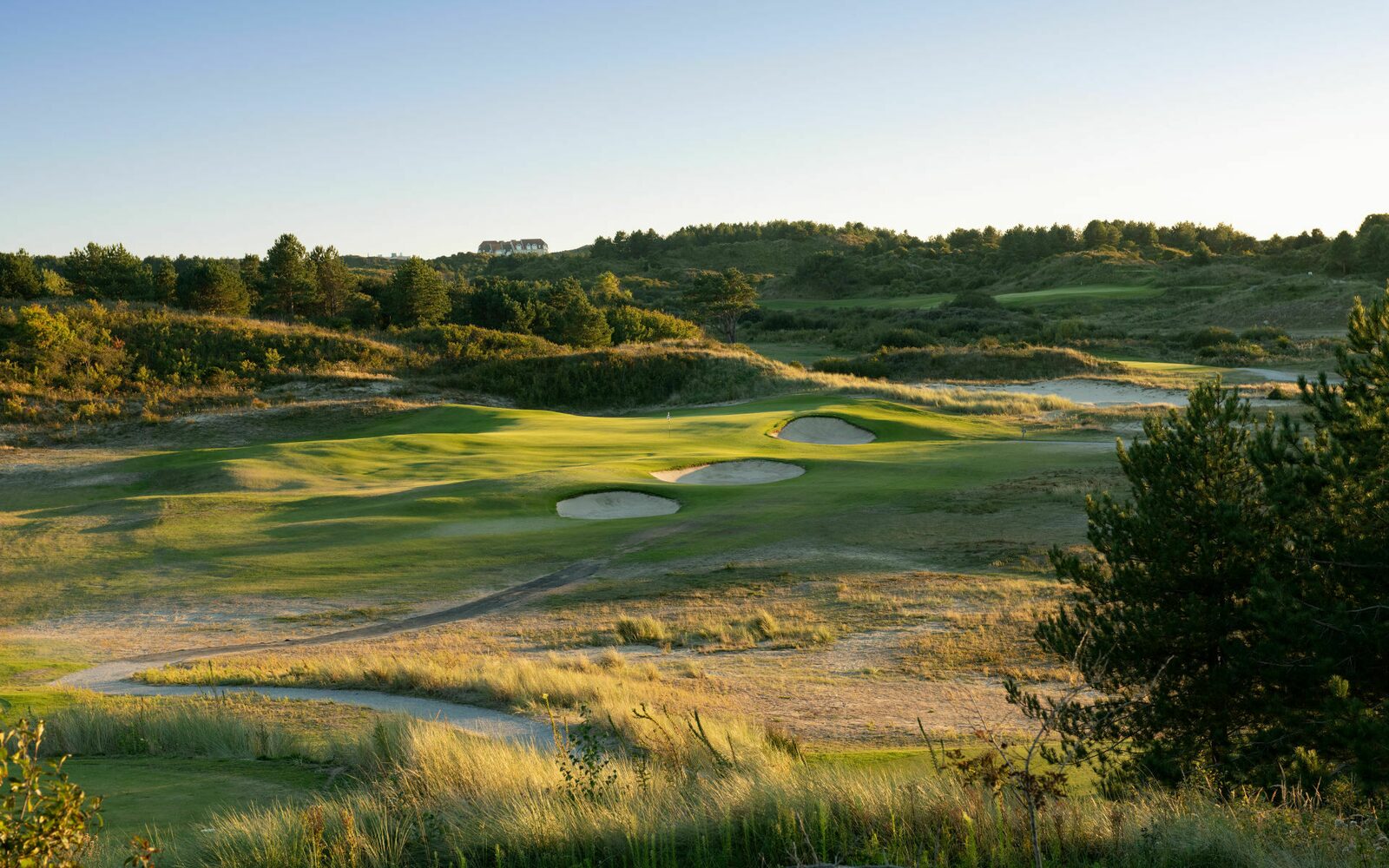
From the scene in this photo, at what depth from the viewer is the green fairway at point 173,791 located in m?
7.14

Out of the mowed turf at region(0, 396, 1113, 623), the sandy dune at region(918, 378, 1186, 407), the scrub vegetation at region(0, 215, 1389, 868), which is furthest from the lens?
the sandy dune at region(918, 378, 1186, 407)

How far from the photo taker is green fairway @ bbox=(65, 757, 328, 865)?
714cm

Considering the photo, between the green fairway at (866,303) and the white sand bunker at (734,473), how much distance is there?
Answer: 7870cm

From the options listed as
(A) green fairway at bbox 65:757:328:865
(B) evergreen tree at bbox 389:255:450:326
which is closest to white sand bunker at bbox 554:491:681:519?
(A) green fairway at bbox 65:757:328:865

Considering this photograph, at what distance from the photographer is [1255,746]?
9023 mm

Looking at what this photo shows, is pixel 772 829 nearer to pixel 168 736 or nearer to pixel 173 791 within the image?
pixel 173 791

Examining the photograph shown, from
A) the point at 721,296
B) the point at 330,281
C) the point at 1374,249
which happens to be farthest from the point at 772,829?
the point at 1374,249

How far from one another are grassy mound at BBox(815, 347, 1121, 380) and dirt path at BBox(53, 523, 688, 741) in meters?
46.9

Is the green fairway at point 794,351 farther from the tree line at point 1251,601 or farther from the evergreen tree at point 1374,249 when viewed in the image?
the tree line at point 1251,601

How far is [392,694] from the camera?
14.0 metres

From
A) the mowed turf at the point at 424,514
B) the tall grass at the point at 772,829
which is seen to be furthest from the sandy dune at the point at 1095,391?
the tall grass at the point at 772,829

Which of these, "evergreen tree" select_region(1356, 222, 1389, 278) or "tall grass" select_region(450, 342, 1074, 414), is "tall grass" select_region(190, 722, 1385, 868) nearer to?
"tall grass" select_region(450, 342, 1074, 414)

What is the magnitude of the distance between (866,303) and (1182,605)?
381 feet

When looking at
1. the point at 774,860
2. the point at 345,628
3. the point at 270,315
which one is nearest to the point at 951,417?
the point at 345,628
